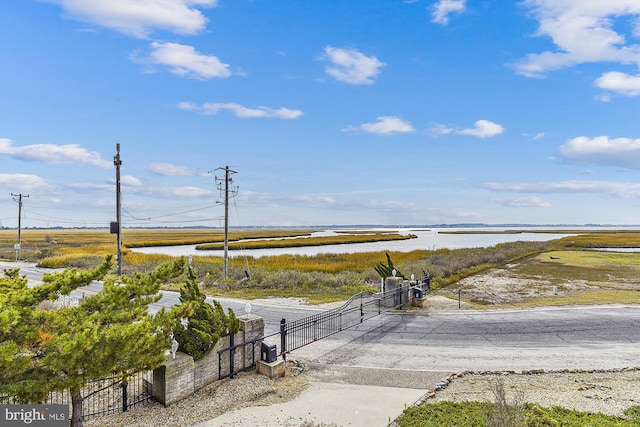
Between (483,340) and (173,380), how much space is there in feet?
42.4

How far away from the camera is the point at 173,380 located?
961 centimetres

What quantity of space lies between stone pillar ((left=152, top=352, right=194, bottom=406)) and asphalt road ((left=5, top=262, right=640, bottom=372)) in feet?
16.2

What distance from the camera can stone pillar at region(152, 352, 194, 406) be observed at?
31.1 ft

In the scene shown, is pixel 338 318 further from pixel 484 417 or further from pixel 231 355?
pixel 484 417

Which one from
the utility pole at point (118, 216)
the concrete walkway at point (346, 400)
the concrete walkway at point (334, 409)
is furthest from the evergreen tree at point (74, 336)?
the utility pole at point (118, 216)

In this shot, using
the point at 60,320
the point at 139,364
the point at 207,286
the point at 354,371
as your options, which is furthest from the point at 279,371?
the point at 207,286

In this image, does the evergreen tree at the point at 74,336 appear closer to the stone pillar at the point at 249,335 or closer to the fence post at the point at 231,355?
the fence post at the point at 231,355

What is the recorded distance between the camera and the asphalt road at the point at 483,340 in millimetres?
13359

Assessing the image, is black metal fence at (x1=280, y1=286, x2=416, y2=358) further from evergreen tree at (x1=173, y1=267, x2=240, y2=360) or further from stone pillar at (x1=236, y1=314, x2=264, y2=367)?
evergreen tree at (x1=173, y1=267, x2=240, y2=360)

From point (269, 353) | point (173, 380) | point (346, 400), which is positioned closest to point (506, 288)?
point (346, 400)

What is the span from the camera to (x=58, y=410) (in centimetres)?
753

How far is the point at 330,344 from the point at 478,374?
5.97 m

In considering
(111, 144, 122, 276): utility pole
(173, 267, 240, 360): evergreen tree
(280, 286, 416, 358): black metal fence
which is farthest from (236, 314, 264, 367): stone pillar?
(111, 144, 122, 276): utility pole

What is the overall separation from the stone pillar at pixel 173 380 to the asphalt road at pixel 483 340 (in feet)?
16.2
